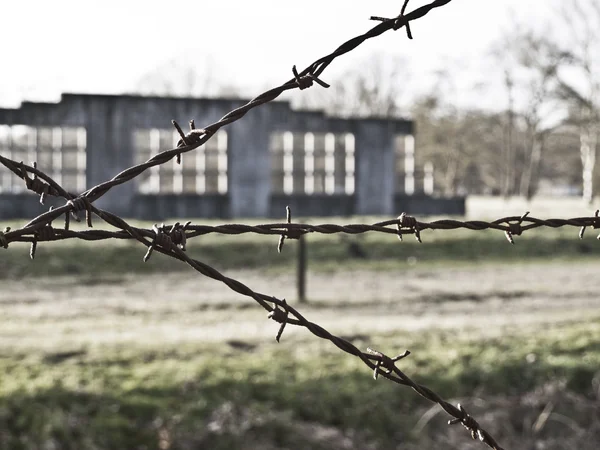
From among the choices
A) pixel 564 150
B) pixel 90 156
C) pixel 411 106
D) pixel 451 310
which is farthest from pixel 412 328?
pixel 564 150

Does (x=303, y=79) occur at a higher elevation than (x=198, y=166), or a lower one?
lower

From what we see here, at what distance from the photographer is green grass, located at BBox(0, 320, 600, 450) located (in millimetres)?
5508

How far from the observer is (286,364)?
6871 mm

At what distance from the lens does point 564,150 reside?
4456 centimetres

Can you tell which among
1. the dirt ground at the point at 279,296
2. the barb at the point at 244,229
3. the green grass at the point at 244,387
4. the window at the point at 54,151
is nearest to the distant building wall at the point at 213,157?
the window at the point at 54,151

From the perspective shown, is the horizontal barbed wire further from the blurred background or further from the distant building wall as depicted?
the distant building wall

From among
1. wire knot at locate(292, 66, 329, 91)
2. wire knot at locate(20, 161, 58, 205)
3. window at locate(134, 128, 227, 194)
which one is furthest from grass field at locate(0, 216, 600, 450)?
window at locate(134, 128, 227, 194)

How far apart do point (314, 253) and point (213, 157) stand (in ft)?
34.2

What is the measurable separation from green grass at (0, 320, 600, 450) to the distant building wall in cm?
1576

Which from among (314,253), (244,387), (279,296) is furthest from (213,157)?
(244,387)

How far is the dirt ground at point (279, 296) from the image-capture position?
8438 millimetres

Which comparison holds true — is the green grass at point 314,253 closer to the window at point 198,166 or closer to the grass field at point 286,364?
the grass field at point 286,364

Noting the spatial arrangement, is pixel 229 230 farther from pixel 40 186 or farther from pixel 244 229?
pixel 40 186

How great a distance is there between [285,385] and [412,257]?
32.1 feet
